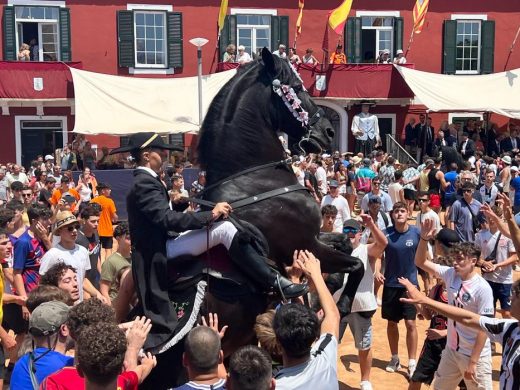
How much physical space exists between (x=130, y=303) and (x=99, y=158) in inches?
712

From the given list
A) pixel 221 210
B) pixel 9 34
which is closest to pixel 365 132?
pixel 9 34

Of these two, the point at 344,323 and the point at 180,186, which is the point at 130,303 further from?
the point at 180,186

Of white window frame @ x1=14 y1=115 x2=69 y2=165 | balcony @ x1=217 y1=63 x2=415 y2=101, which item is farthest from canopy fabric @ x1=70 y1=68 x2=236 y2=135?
white window frame @ x1=14 y1=115 x2=69 y2=165

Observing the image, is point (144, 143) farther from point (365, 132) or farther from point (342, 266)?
point (365, 132)

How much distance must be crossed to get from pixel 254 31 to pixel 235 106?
2244 centimetres

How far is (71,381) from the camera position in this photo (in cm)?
394

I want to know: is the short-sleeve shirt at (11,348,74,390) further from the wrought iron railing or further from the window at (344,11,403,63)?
the window at (344,11,403,63)

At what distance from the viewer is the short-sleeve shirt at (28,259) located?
8016 mm

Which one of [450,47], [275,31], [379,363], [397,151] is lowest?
[379,363]

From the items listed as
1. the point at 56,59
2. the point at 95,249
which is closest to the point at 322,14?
the point at 56,59

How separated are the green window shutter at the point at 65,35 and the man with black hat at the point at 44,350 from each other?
22.8 metres

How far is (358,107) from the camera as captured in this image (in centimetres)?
2764

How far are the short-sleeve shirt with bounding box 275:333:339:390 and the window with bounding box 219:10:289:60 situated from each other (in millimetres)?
23560

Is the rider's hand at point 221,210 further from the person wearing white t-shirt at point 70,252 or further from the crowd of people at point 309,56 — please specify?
the crowd of people at point 309,56
